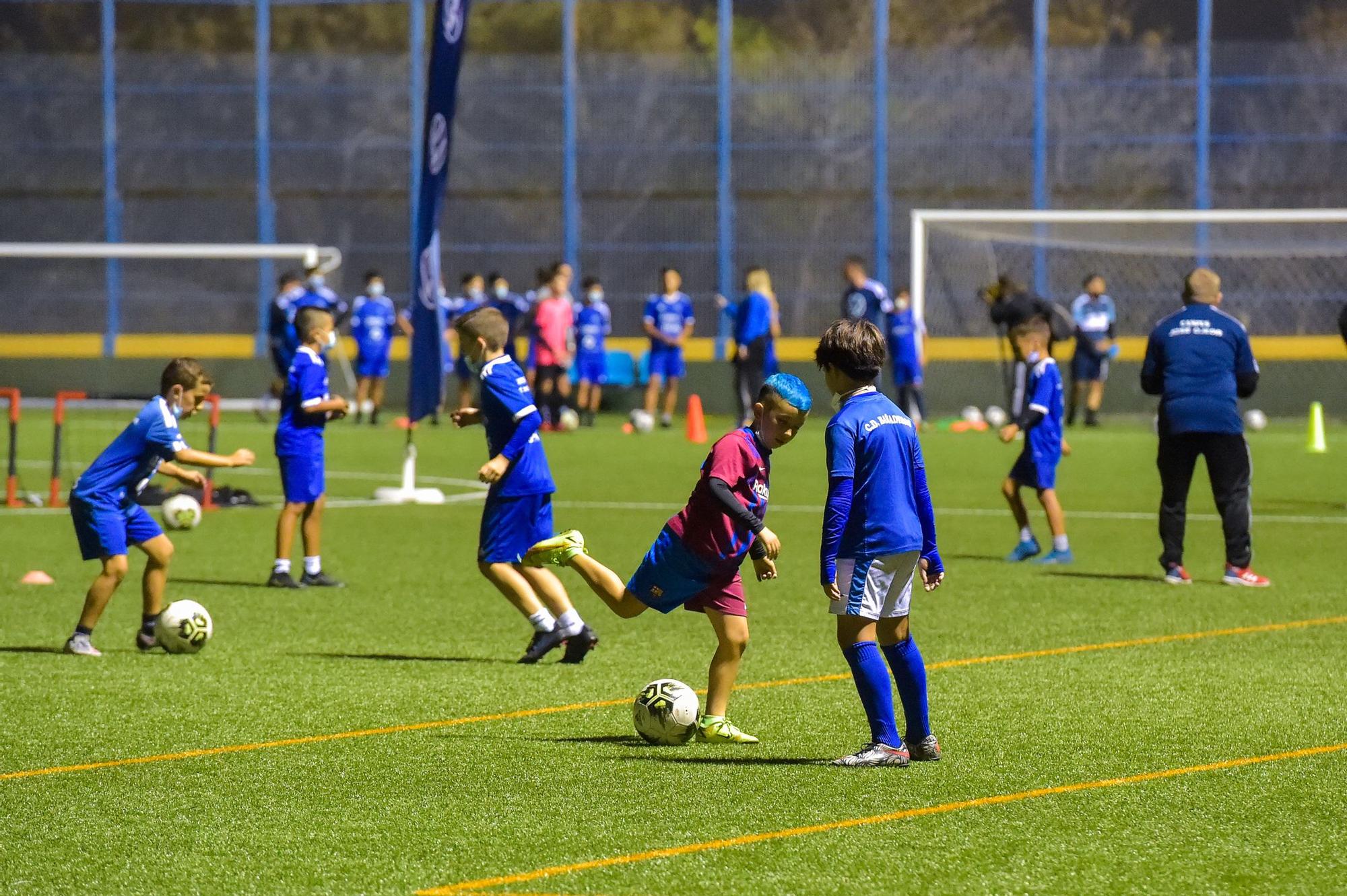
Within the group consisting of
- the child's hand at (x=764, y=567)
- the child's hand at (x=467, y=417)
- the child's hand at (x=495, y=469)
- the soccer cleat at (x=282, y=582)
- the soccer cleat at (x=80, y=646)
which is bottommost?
the soccer cleat at (x=282, y=582)

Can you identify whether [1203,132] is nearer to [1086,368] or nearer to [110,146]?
[1086,368]

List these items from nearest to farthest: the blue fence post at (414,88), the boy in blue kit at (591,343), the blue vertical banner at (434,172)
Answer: the blue vertical banner at (434,172) < the boy in blue kit at (591,343) < the blue fence post at (414,88)

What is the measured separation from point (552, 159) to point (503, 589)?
26.4 meters

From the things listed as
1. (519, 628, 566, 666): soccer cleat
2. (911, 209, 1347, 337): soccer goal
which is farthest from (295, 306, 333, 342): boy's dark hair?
(911, 209, 1347, 337): soccer goal

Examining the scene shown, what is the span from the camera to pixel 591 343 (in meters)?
30.2

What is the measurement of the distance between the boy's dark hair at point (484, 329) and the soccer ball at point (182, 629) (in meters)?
1.83

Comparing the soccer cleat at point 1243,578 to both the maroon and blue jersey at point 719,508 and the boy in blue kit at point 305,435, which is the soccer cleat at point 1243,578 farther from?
the maroon and blue jersey at point 719,508

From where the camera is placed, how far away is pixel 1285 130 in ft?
110

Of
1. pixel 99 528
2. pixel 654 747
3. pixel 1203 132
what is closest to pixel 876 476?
pixel 654 747

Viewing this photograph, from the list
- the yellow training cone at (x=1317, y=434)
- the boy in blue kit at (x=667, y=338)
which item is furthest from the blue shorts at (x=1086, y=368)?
the boy in blue kit at (x=667, y=338)

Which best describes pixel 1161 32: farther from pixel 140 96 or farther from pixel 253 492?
pixel 253 492

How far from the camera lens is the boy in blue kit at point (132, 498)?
9.70m

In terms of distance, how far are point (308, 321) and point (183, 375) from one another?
2.61 m

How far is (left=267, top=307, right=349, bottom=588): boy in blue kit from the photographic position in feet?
40.4
